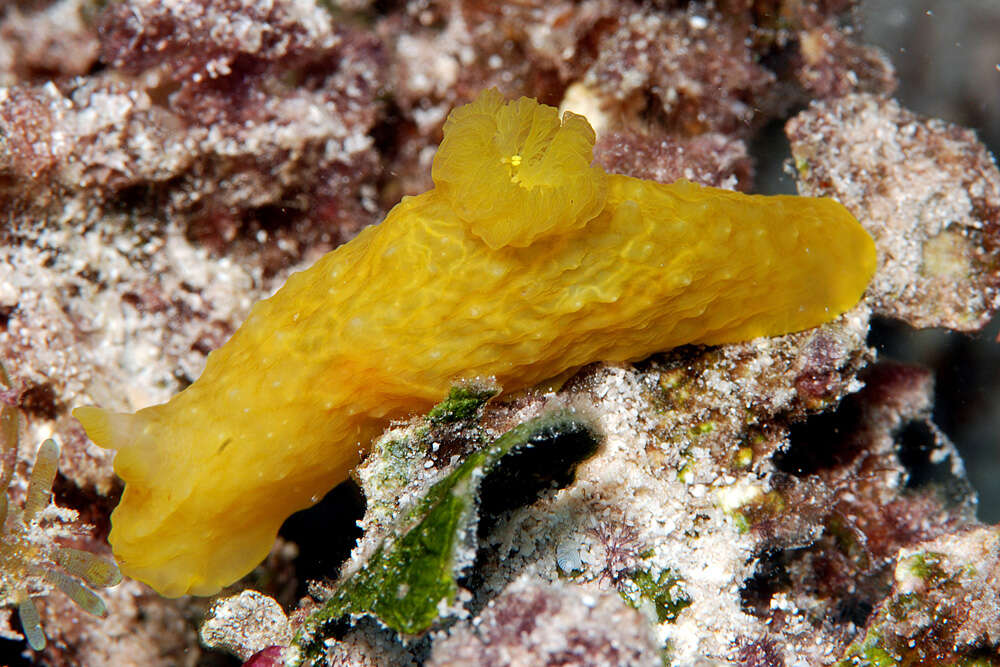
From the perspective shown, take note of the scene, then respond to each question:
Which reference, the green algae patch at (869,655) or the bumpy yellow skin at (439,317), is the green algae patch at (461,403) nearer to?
the bumpy yellow skin at (439,317)

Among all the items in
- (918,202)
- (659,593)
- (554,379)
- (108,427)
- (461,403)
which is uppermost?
(108,427)

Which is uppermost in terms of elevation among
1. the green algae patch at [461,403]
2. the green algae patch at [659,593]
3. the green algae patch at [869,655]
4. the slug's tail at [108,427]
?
the slug's tail at [108,427]

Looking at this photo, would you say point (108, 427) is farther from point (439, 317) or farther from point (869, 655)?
point (869, 655)

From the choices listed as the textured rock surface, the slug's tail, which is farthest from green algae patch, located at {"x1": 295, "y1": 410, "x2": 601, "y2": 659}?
the textured rock surface

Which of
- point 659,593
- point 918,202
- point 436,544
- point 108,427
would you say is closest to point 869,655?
point 659,593

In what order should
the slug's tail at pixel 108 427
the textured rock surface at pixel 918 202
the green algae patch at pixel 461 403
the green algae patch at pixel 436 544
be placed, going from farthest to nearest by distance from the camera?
the textured rock surface at pixel 918 202, the slug's tail at pixel 108 427, the green algae patch at pixel 461 403, the green algae patch at pixel 436 544

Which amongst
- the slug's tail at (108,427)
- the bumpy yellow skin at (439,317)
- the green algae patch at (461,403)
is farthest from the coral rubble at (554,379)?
the slug's tail at (108,427)

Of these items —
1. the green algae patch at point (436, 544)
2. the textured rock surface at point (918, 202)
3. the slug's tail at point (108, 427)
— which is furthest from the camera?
Answer: the textured rock surface at point (918, 202)
